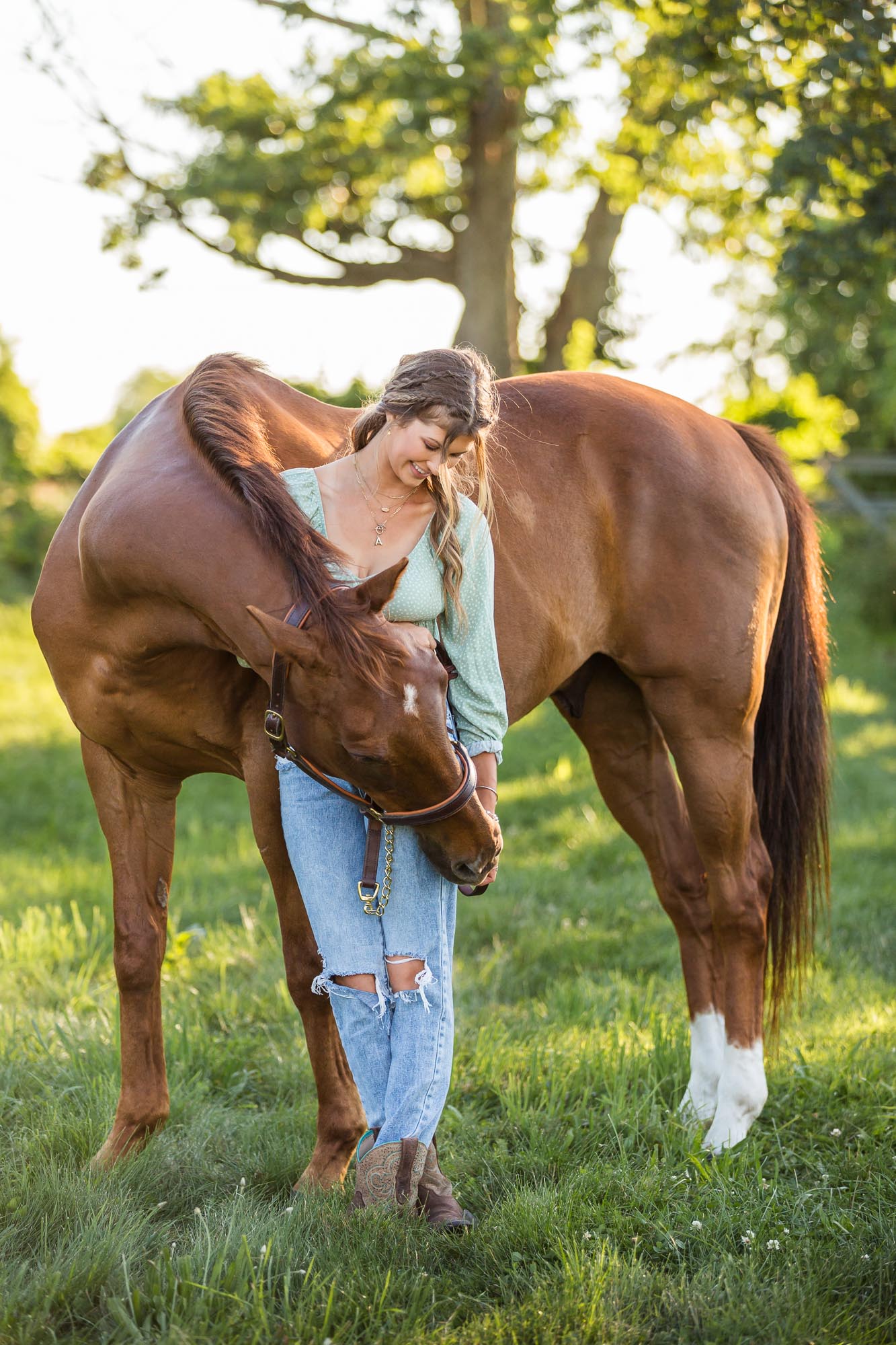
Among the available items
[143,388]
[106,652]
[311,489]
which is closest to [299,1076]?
[106,652]

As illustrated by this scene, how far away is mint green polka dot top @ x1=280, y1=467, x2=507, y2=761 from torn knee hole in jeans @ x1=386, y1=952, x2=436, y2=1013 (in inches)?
18.1

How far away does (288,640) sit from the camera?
2.02 m

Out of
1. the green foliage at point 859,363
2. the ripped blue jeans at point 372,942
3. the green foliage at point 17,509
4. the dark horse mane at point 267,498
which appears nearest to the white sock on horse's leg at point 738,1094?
the ripped blue jeans at point 372,942

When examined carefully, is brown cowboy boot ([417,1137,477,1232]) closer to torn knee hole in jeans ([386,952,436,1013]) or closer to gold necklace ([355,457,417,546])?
torn knee hole in jeans ([386,952,436,1013])

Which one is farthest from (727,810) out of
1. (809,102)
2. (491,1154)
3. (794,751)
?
(809,102)

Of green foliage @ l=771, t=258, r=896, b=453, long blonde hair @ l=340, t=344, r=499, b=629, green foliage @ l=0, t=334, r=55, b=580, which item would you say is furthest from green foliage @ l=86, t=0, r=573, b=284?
green foliage @ l=771, t=258, r=896, b=453

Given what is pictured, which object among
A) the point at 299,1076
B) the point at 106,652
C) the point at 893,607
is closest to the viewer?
the point at 106,652

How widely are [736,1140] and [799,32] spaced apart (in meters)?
3.70

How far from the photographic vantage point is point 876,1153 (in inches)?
108

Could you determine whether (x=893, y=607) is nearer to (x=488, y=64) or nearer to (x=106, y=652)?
(x=488, y=64)

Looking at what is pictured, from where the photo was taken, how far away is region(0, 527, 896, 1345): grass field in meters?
2.02

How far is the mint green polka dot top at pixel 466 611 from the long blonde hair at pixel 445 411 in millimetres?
26

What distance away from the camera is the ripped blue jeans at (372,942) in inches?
93.7

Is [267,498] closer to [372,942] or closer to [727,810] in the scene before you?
[372,942]
